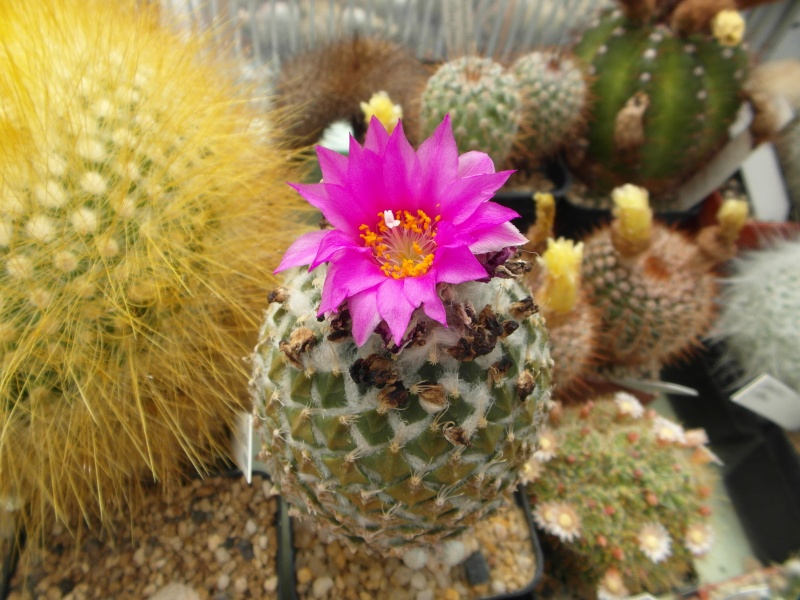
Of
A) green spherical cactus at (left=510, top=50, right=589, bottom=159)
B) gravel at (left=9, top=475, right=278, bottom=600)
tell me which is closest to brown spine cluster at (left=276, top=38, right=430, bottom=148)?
green spherical cactus at (left=510, top=50, right=589, bottom=159)

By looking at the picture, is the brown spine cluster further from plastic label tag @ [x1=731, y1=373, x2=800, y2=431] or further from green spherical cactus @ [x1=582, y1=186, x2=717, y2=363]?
plastic label tag @ [x1=731, y1=373, x2=800, y2=431]

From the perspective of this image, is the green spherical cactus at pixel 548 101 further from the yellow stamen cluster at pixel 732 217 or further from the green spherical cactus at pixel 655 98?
the yellow stamen cluster at pixel 732 217

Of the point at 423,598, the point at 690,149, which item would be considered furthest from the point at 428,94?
the point at 423,598

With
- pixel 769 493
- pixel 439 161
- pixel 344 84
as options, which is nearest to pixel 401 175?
pixel 439 161

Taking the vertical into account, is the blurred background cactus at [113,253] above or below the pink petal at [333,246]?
below

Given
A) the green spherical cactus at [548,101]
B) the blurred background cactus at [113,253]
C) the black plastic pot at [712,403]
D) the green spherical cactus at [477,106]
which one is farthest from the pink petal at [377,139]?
the black plastic pot at [712,403]

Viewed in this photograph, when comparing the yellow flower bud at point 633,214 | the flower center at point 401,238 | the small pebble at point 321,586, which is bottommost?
the small pebble at point 321,586

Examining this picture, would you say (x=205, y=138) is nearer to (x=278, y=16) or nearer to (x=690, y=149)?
(x=278, y=16)
